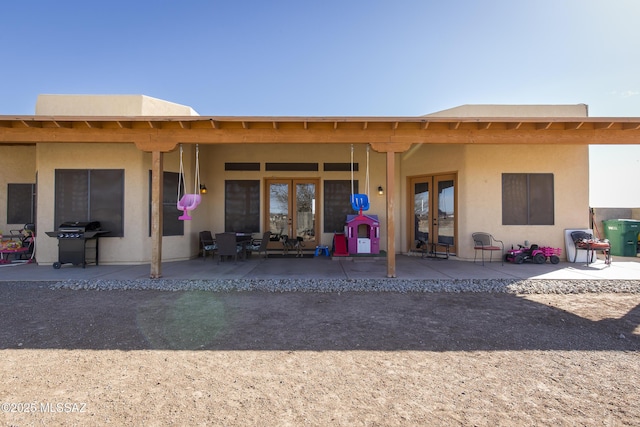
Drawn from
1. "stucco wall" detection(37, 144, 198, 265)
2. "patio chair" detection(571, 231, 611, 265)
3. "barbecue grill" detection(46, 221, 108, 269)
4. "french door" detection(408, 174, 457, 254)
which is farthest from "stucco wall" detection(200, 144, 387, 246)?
"patio chair" detection(571, 231, 611, 265)

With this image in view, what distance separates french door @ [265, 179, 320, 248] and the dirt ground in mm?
4667

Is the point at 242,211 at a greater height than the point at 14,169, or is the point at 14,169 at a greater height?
the point at 14,169

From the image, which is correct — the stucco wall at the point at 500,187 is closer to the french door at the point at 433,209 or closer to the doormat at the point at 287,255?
the french door at the point at 433,209

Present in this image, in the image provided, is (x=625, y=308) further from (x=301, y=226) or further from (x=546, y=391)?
(x=301, y=226)

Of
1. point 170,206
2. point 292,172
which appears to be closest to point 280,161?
point 292,172

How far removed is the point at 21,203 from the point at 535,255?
1379 cm

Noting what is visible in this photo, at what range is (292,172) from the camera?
30.3 ft

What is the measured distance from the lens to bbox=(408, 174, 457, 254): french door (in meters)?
8.33

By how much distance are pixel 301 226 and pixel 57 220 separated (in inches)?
236

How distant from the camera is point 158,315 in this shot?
4.05m

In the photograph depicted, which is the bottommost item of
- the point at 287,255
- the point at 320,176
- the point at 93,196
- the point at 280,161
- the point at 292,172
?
the point at 287,255

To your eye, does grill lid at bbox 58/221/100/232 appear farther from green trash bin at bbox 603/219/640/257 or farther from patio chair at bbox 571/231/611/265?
green trash bin at bbox 603/219/640/257

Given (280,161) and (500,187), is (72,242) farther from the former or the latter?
(500,187)

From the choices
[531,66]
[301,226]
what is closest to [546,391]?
[301,226]
